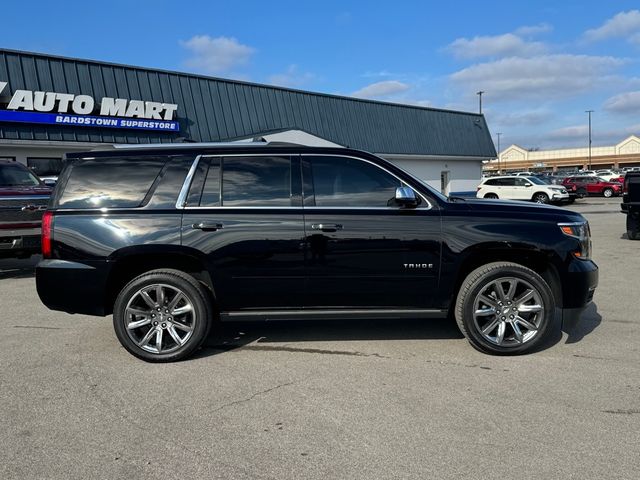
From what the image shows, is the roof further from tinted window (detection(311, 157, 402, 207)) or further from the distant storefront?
the distant storefront

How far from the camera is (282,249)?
4.50 meters

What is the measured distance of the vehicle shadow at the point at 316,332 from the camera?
5105 millimetres

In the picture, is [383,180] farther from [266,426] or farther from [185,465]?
[185,465]

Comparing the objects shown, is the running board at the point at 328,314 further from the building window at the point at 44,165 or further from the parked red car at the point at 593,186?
the parked red car at the point at 593,186

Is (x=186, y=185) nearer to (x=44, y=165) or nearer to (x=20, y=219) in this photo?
(x=20, y=219)

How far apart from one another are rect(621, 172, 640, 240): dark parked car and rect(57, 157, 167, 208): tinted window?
37.8 feet

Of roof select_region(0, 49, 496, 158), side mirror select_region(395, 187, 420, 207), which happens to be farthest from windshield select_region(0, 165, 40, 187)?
side mirror select_region(395, 187, 420, 207)

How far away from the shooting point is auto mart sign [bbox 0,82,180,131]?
1632 cm

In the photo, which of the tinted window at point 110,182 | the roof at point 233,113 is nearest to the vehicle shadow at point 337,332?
the tinted window at point 110,182

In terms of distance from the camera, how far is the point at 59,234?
177 inches

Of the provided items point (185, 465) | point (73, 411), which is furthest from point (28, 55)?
point (185, 465)

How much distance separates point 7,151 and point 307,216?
16.0 metres

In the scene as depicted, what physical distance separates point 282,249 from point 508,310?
6.92 ft

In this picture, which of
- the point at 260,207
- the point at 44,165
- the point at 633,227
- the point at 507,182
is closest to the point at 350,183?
the point at 260,207
